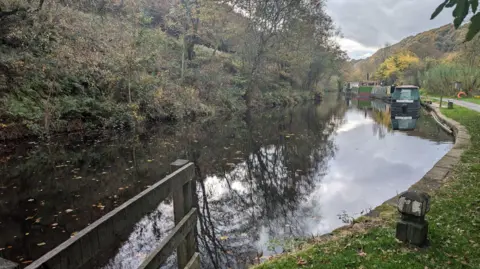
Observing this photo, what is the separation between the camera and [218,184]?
800 cm

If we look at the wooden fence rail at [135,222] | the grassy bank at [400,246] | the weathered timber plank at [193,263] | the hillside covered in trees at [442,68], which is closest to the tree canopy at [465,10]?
the hillside covered in trees at [442,68]

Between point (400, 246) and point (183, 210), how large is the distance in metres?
2.68

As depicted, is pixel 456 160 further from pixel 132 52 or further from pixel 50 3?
pixel 50 3

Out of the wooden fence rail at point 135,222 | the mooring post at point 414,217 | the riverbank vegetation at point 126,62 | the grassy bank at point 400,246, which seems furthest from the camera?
the riverbank vegetation at point 126,62

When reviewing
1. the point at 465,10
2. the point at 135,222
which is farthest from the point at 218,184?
the point at 465,10

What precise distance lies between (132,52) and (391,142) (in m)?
13.2

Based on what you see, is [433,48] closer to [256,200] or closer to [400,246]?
[256,200]

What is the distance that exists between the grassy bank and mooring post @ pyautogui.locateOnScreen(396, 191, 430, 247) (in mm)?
116

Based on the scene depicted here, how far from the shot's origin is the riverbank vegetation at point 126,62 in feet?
42.3

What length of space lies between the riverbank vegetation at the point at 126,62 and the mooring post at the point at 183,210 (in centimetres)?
1162

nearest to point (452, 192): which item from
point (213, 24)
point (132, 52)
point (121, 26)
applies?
point (132, 52)

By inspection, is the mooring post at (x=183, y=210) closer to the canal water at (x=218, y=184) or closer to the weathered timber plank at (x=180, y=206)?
the weathered timber plank at (x=180, y=206)

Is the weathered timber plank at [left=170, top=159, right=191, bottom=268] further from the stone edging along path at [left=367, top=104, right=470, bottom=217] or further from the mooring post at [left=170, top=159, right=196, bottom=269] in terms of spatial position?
the stone edging along path at [left=367, top=104, right=470, bottom=217]

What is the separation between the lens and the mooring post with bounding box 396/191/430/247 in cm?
348
